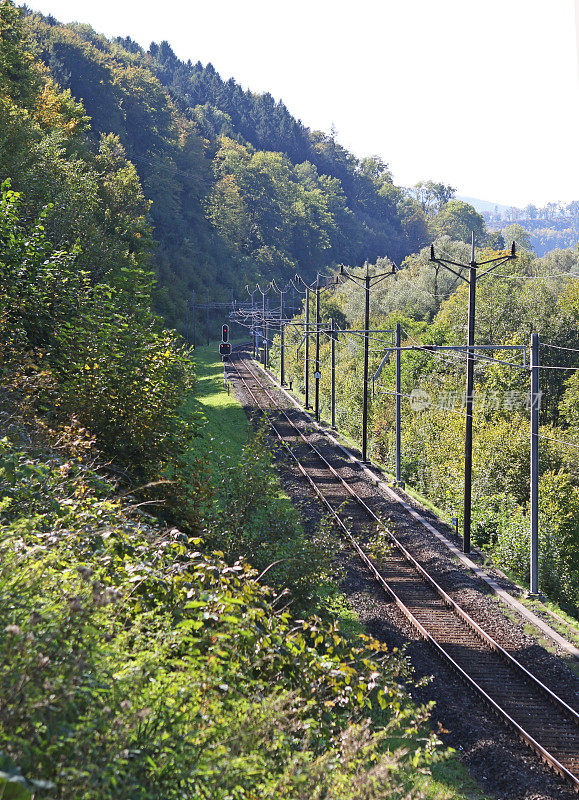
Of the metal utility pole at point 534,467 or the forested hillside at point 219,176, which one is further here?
the forested hillside at point 219,176

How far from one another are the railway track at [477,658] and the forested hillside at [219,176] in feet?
91.1

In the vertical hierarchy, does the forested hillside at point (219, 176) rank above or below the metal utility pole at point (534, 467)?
above

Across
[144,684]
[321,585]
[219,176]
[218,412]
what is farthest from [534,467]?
[219,176]

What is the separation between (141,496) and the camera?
931cm

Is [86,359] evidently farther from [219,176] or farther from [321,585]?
[219,176]

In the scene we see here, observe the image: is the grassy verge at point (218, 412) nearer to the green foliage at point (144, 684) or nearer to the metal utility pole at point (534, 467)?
the metal utility pole at point (534, 467)

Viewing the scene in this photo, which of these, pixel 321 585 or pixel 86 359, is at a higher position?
pixel 86 359

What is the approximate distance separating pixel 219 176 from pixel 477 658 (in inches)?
4648

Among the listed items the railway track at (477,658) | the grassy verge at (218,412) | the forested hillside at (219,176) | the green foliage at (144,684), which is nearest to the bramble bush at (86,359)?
the railway track at (477,658)

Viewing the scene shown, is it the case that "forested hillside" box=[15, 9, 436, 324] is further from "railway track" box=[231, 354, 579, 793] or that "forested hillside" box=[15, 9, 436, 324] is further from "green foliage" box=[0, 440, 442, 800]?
"green foliage" box=[0, 440, 442, 800]

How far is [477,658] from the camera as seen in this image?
13.7 metres

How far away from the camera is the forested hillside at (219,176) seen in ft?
296

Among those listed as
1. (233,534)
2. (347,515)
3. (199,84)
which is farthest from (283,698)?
(199,84)

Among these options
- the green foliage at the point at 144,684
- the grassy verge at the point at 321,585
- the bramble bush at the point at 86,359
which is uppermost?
the bramble bush at the point at 86,359
